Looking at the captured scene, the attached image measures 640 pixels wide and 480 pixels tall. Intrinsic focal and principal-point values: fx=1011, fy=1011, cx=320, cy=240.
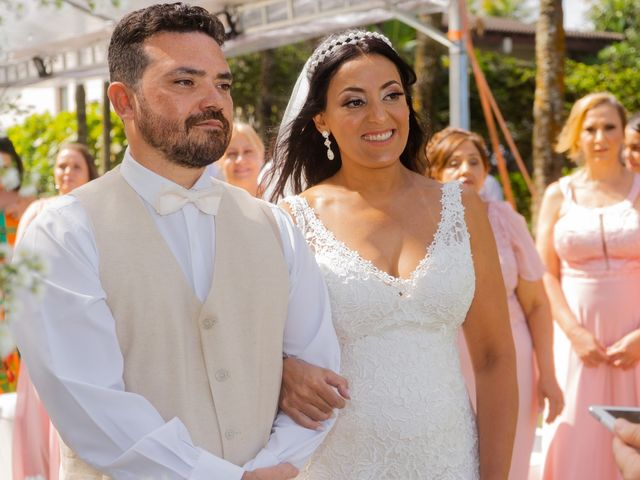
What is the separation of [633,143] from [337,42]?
12.5ft

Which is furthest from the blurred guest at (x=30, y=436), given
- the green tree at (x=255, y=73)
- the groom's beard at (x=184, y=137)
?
the green tree at (x=255, y=73)

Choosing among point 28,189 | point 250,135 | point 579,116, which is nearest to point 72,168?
point 250,135

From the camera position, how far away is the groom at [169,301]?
2.22m

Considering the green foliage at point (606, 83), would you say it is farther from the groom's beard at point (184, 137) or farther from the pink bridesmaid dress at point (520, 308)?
the groom's beard at point (184, 137)

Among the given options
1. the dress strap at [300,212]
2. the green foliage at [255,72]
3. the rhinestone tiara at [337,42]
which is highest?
the rhinestone tiara at [337,42]

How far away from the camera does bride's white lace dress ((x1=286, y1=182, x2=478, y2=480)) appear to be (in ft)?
10.0

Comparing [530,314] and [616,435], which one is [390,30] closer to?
[530,314]

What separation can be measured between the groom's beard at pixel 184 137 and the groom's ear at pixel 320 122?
97 cm

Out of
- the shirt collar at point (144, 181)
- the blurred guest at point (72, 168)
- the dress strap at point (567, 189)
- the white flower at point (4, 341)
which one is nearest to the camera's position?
the white flower at point (4, 341)

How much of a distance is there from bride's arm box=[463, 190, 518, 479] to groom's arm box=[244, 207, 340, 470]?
2.30 feet

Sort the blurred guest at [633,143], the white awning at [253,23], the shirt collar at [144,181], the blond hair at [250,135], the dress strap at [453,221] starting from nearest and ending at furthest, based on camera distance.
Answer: the shirt collar at [144,181] < the dress strap at [453,221] < the blond hair at [250,135] < the blurred guest at [633,143] < the white awning at [253,23]

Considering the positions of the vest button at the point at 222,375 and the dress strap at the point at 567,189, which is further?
the dress strap at the point at 567,189

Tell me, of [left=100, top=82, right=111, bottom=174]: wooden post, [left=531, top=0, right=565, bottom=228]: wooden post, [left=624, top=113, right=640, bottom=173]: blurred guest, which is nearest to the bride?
[left=624, top=113, right=640, bottom=173]: blurred guest

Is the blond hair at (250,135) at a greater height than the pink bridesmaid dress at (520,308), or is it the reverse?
the blond hair at (250,135)
